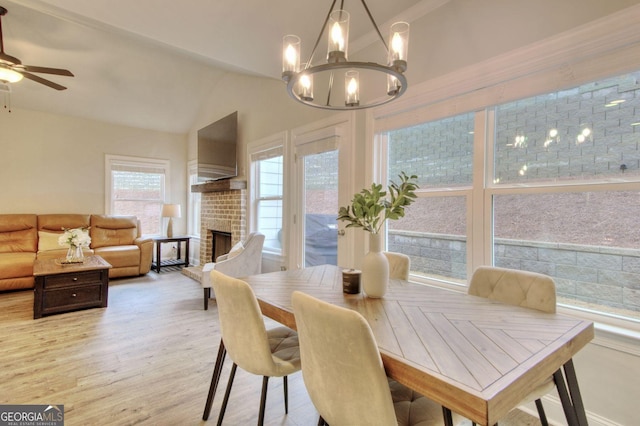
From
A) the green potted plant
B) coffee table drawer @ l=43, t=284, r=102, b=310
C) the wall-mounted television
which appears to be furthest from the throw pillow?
the green potted plant

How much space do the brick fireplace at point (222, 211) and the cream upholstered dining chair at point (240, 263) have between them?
772 mm

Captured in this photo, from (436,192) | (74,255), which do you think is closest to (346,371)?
(436,192)

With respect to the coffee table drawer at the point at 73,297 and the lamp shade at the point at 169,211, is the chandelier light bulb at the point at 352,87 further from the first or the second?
the lamp shade at the point at 169,211

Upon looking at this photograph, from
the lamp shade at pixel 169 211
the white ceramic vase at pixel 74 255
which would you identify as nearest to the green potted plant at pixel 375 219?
the white ceramic vase at pixel 74 255

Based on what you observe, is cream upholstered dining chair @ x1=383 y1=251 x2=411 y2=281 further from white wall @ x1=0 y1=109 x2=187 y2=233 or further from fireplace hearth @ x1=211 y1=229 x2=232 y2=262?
white wall @ x1=0 y1=109 x2=187 y2=233

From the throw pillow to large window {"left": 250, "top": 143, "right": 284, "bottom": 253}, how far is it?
3.01 m

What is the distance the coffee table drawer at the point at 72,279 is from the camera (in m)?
3.34

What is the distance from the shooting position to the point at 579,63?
66.1 inches

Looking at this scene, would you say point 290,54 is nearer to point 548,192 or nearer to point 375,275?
point 375,275

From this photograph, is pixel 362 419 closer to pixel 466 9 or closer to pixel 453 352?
pixel 453 352

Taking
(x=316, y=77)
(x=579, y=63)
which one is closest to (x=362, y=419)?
(x=579, y=63)

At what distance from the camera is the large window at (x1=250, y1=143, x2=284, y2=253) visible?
422 centimetres

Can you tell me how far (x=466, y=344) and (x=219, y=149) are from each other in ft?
15.6

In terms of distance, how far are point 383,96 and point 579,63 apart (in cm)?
133
